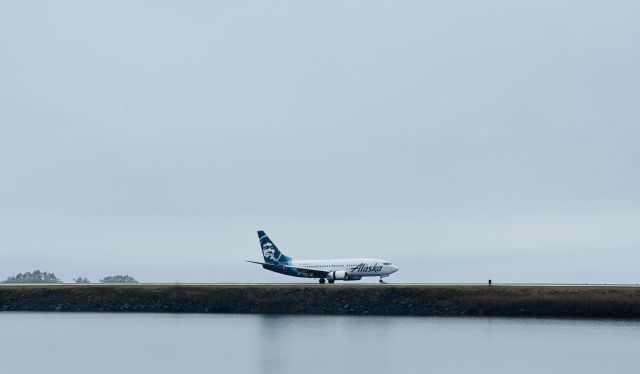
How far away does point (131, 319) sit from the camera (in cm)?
10150

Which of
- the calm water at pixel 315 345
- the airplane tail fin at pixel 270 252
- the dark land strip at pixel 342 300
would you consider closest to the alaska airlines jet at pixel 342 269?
the airplane tail fin at pixel 270 252

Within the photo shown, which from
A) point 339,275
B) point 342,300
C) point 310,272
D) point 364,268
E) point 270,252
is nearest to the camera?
point 342,300

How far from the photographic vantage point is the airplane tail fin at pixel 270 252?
468 ft

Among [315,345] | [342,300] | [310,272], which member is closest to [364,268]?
[310,272]

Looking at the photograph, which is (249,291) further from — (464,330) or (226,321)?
(464,330)

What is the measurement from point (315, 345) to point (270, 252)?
67789 mm

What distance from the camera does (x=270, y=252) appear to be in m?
144

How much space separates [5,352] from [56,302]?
4186 cm

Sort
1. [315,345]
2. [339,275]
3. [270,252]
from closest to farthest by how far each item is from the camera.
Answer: [315,345], [339,275], [270,252]

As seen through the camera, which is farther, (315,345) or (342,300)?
(342,300)

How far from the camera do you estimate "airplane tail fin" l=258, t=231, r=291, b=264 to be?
142500mm

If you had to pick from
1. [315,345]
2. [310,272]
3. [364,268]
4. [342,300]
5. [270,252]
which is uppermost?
[270,252]

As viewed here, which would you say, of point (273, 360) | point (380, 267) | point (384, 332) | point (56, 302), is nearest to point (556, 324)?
point (384, 332)

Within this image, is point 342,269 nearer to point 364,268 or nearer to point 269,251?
point 364,268
